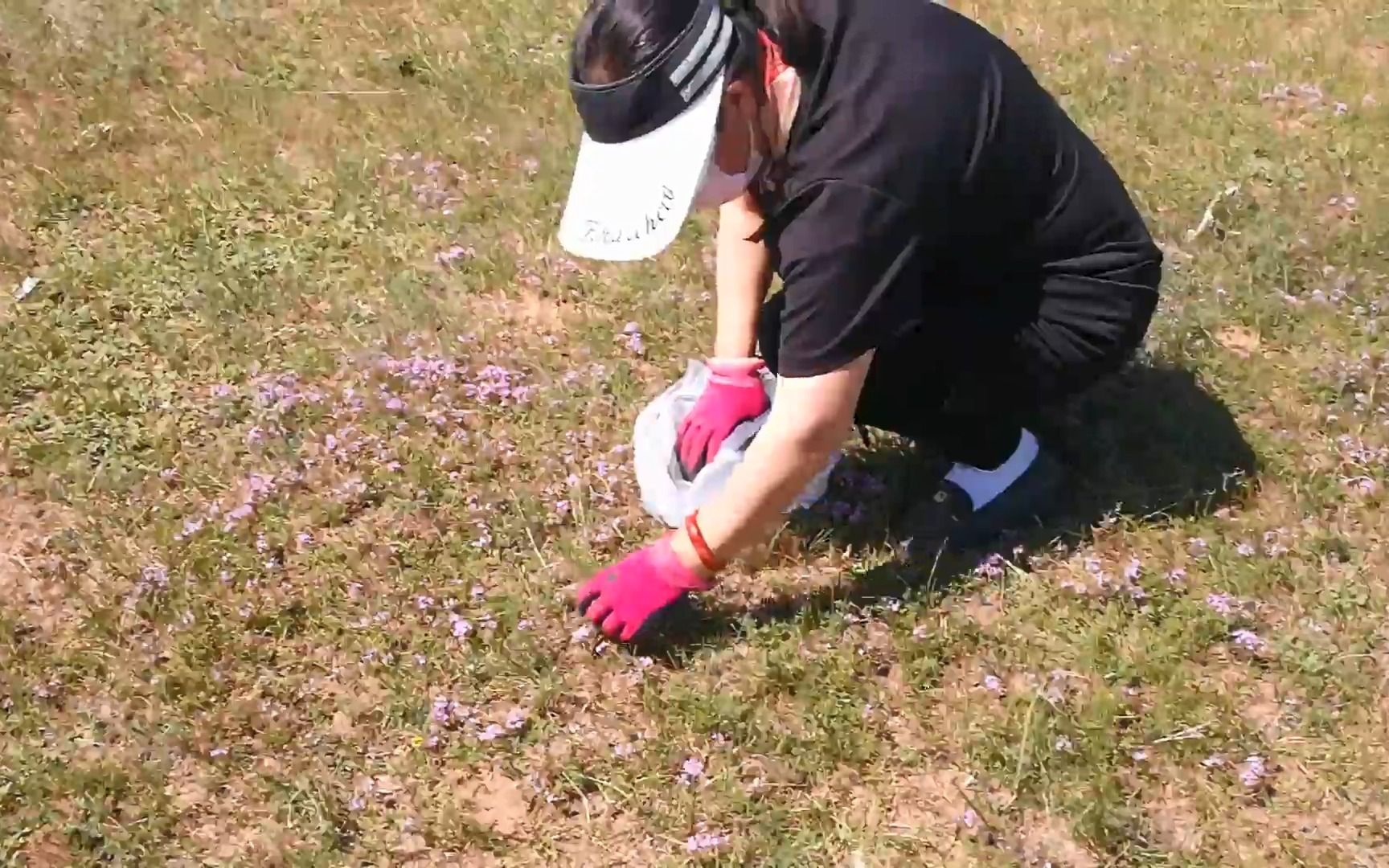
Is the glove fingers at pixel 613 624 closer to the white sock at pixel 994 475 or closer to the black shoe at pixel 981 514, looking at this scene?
the black shoe at pixel 981 514

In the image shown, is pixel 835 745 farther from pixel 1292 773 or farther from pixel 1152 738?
pixel 1292 773

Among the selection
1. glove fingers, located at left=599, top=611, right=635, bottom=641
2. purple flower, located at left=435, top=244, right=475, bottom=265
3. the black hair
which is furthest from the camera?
purple flower, located at left=435, top=244, right=475, bottom=265

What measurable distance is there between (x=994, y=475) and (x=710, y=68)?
1.47 meters

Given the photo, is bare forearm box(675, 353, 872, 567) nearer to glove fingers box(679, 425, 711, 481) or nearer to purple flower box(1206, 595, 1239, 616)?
glove fingers box(679, 425, 711, 481)

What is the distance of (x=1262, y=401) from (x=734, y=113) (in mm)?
2059

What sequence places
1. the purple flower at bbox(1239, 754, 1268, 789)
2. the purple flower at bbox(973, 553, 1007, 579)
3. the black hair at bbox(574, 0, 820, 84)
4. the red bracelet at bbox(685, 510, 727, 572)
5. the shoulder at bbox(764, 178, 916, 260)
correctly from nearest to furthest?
the black hair at bbox(574, 0, 820, 84) < the shoulder at bbox(764, 178, 916, 260) < the purple flower at bbox(1239, 754, 1268, 789) < the red bracelet at bbox(685, 510, 727, 572) < the purple flower at bbox(973, 553, 1007, 579)

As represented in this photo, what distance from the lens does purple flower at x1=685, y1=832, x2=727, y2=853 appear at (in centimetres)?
271

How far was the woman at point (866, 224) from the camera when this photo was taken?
2396 mm

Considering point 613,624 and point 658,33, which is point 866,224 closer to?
point 658,33

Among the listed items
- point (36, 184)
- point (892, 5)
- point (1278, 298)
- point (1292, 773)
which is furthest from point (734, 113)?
point (36, 184)

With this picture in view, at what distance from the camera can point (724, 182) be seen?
2.57 metres

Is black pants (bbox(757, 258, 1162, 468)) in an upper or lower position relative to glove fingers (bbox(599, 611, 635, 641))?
upper

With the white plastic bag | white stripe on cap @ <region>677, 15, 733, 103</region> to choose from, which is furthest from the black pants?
white stripe on cap @ <region>677, 15, 733, 103</region>

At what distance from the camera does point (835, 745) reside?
290 cm
